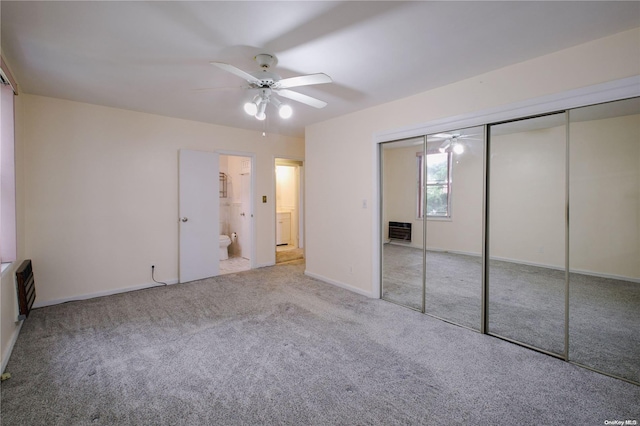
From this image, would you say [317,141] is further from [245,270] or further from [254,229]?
[245,270]

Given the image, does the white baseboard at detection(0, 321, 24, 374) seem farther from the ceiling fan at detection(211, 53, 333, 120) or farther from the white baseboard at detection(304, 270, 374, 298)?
the white baseboard at detection(304, 270, 374, 298)

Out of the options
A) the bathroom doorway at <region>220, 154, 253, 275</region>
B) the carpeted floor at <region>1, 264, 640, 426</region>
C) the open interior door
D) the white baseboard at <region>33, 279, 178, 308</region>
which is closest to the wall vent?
the carpeted floor at <region>1, 264, 640, 426</region>

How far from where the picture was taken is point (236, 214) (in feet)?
21.1

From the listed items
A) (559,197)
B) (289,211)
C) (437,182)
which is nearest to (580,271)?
(559,197)

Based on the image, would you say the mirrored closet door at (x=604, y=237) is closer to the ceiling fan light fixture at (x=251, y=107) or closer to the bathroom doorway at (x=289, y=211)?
the ceiling fan light fixture at (x=251, y=107)

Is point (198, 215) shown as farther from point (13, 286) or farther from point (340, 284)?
point (340, 284)

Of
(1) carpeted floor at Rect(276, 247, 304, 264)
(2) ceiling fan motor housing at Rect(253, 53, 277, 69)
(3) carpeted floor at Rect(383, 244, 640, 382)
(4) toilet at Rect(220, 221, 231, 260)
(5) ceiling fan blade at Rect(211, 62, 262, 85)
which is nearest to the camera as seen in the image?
(5) ceiling fan blade at Rect(211, 62, 262, 85)

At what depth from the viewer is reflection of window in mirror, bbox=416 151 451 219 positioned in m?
3.32

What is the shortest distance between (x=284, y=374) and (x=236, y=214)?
4692mm

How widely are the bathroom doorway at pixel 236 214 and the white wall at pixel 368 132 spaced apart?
142 cm

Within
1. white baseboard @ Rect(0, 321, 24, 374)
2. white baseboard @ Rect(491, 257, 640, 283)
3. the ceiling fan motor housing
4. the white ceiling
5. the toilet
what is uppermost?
the white ceiling

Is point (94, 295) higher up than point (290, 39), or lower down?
lower down

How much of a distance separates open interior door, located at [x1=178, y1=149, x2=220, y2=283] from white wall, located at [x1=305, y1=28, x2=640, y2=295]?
1535 millimetres

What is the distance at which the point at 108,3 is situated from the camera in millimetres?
1751
